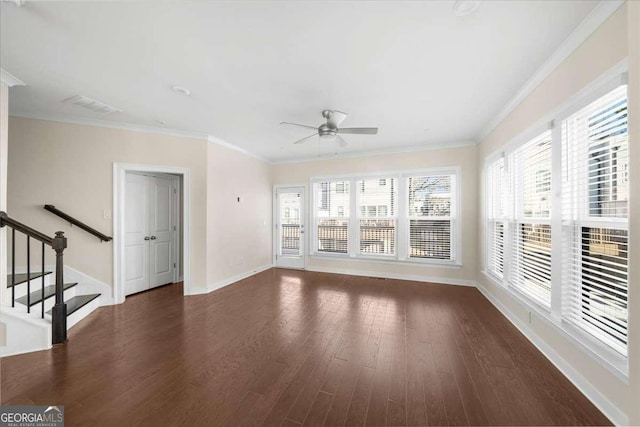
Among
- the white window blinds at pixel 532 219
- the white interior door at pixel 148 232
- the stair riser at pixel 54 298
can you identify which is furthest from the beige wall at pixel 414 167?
the stair riser at pixel 54 298

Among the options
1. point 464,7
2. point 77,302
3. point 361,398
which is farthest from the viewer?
point 77,302

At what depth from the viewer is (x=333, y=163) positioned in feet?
17.7

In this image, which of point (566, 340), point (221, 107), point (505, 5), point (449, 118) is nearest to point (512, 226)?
point (566, 340)

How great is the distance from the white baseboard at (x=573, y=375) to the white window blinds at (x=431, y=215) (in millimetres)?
1794

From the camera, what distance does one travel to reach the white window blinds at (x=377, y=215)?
4.96m

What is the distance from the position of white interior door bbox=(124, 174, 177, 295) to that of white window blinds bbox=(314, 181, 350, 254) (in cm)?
313

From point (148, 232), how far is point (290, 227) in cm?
294

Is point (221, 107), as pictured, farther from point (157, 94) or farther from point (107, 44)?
point (107, 44)

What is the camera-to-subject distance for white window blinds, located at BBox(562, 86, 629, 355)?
4.99 ft

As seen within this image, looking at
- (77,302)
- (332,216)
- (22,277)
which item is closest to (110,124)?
(22,277)

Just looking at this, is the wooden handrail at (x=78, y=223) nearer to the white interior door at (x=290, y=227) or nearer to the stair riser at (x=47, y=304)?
the stair riser at (x=47, y=304)

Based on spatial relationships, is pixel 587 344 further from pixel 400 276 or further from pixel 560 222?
pixel 400 276

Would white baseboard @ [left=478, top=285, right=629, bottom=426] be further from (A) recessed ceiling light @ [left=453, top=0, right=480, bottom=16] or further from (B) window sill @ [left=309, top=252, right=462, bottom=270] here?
(A) recessed ceiling light @ [left=453, top=0, right=480, bottom=16]

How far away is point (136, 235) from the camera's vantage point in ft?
13.3
